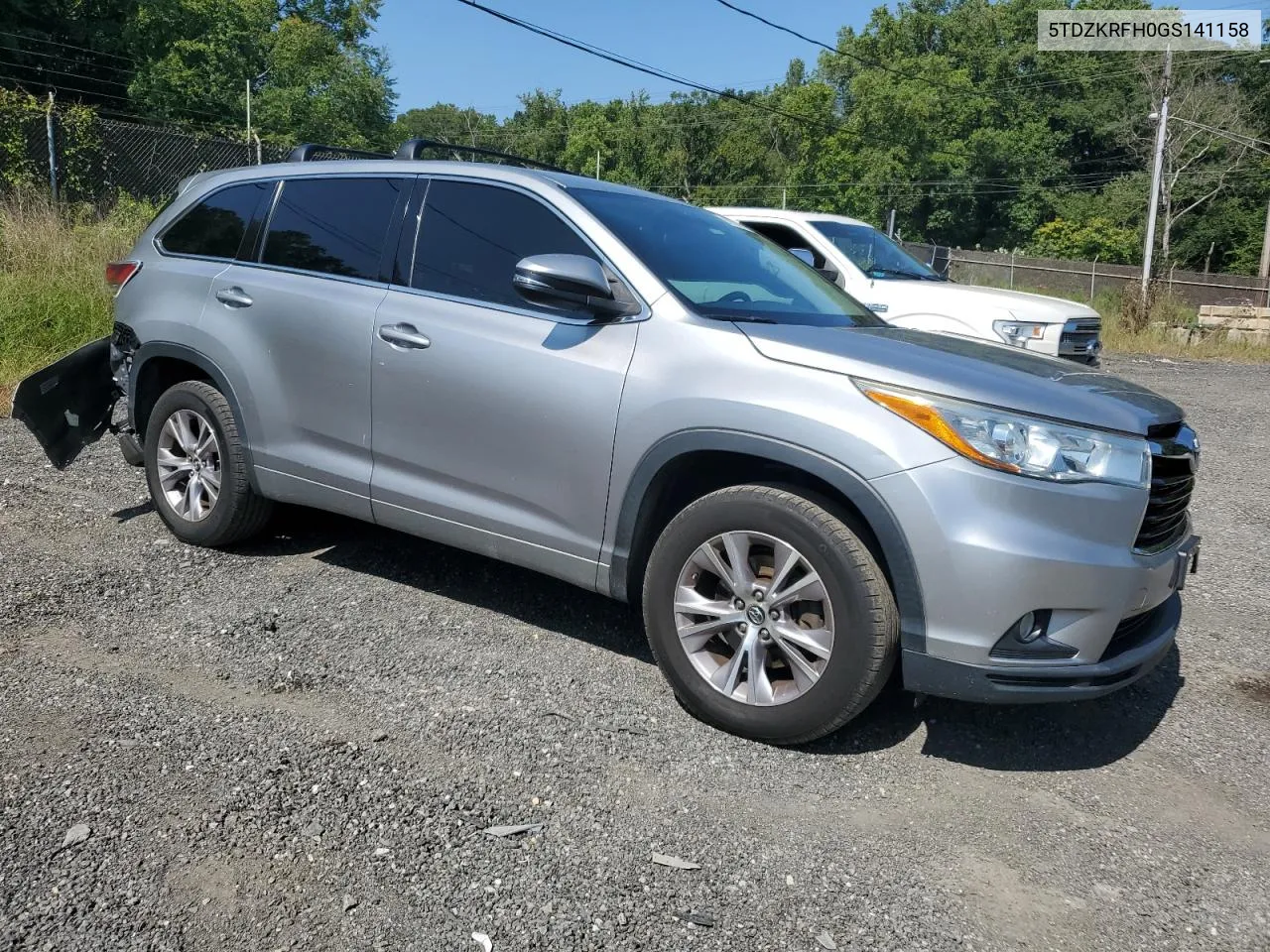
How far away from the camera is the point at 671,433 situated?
134 inches

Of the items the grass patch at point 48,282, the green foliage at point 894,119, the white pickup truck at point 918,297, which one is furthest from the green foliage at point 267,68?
the white pickup truck at point 918,297

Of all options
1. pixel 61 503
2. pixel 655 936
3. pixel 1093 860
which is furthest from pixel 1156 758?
pixel 61 503

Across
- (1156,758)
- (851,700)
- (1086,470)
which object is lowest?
(1156,758)

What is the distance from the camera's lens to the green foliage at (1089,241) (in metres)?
54.6

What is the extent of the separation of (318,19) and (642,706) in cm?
7024

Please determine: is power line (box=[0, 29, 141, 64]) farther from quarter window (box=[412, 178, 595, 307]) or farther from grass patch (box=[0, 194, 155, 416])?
quarter window (box=[412, 178, 595, 307])

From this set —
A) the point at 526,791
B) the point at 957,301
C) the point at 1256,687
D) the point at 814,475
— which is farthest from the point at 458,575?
the point at 957,301

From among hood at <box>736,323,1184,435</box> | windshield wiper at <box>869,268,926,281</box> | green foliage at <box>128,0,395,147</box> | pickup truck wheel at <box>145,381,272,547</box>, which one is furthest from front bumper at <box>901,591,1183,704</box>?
green foliage at <box>128,0,395,147</box>

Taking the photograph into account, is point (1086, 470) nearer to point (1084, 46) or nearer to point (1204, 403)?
point (1204, 403)

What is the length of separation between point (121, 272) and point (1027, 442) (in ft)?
14.5

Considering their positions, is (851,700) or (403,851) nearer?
(403,851)

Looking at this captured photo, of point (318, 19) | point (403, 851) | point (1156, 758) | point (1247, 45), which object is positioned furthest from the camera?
point (318, 19)

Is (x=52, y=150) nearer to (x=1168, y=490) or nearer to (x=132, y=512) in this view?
(x=132, y=512)

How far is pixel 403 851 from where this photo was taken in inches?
106
